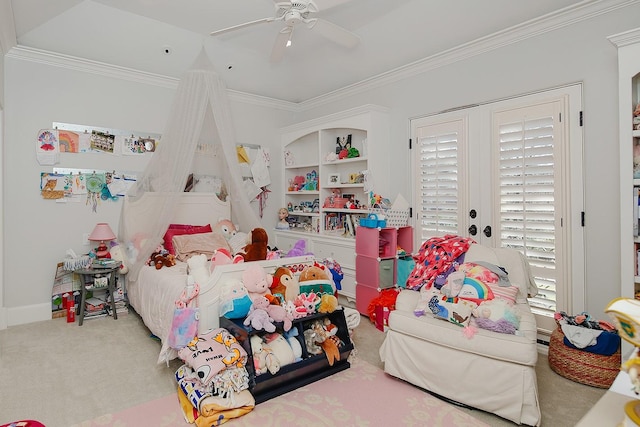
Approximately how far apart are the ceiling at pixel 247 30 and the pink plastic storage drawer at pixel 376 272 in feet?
7.57

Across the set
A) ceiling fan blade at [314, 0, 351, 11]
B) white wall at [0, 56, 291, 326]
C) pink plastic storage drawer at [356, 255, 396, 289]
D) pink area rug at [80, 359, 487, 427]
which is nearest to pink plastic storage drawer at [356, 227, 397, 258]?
pink plastic storage drawer at [356, 255, 396, 289]

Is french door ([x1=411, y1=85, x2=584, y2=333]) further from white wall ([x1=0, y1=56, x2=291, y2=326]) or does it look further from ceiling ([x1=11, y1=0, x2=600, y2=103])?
white wall ([x1=0, y1=56, x2=291, y2=326])

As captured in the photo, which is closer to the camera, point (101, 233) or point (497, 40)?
point (497, 40)

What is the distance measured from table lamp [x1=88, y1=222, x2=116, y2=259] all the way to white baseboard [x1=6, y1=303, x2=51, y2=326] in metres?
0.80

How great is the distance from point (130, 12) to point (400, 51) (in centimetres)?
285

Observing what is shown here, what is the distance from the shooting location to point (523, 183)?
3289 mm

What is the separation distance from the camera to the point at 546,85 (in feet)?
10.4

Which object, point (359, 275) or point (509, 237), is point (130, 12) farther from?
point (509, 237)

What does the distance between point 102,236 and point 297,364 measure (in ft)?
9.13

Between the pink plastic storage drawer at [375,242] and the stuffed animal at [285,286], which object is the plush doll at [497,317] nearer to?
the stuffed animal at [285,286]

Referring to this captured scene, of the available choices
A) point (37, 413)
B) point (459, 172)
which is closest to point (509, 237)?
point (459, 172)

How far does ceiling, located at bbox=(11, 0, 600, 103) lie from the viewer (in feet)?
10.8

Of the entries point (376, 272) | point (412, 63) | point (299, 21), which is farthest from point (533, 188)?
point (299, 21)

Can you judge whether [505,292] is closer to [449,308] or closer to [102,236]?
[449,308]
